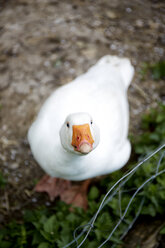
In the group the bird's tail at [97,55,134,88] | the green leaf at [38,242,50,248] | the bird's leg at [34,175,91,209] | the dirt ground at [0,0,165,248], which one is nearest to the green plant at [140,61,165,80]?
the dirt ground at [0,0,165,248]

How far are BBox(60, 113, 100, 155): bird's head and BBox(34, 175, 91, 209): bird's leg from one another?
1.23m

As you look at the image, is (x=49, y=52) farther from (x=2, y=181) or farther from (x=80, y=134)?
(x=80, y=134)

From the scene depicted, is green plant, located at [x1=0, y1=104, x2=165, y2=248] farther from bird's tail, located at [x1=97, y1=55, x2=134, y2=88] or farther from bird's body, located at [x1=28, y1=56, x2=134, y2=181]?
bird's tail, located at [x1=97, y1=55, x2=134, y2=88]

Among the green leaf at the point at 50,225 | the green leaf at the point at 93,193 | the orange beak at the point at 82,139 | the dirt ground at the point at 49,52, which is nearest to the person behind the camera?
→ the orange beak at the point at 82,139

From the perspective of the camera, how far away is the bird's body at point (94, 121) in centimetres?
226

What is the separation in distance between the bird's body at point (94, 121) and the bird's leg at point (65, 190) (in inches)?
22.7

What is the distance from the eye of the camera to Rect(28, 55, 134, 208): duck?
2205mm

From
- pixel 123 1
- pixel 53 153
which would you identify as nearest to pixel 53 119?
pixel 53 153

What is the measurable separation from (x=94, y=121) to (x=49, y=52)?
2003 millimetres

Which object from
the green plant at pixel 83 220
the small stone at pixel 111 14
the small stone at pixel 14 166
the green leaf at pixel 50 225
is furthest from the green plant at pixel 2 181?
the small stone at pixel 111 14

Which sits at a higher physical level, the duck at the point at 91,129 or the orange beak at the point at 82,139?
the orange beak at the point at 82,139

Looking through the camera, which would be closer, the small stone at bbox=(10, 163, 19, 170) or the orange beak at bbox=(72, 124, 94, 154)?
the orange beak at bbox=(72, 124, 94, 154)

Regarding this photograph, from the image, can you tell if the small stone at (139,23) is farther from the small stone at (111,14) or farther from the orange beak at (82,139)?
the orange beak at (82,139)

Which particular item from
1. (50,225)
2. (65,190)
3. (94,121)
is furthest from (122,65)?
(50,225)
